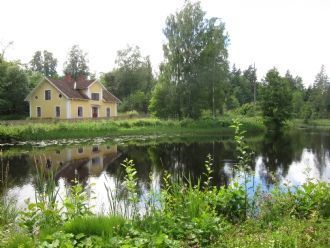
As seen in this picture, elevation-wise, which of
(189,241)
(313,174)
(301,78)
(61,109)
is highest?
(301,78)

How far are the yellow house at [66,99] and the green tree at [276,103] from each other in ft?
76.7

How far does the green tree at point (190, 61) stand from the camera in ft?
131

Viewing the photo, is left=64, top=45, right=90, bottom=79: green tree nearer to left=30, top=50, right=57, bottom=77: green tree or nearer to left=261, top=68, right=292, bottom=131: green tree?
left=30, top=50, right=57, bottom=77: green tree

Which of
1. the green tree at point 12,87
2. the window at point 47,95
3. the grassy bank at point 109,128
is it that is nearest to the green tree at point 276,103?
the grassy bank at point 109,128

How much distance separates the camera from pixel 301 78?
10681 centimetres

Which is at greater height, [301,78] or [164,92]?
[301,78]

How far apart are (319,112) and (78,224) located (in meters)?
75.5

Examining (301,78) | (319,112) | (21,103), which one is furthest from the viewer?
(301,78)

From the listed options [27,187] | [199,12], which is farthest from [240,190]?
[199,12]

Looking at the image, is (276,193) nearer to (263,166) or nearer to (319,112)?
(263,166)

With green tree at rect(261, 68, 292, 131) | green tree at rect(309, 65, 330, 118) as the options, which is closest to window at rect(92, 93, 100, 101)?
green tree at rect(261, 68, 292, 131)

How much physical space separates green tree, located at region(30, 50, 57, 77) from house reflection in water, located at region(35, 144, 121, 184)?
6543 centimetres

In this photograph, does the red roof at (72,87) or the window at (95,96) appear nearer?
the red roof at (72,87)

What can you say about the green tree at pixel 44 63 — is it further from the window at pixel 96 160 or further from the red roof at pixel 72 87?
the window at pixel 96 160
